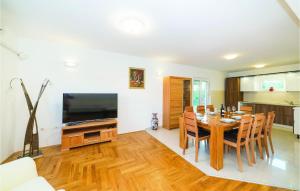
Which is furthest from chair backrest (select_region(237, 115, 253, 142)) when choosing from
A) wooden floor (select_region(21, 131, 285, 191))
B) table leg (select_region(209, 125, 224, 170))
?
wooden floor (select_region(21, 131, 285, 191))

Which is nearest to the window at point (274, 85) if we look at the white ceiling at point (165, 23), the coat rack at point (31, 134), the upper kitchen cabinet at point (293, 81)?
the upper kitchen cabinet at point (293, 81)

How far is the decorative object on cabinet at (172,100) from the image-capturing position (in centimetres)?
446

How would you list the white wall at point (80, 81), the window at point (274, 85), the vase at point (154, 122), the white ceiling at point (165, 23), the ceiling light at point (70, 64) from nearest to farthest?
the white ceiling at point (165, 23) → the white wall at point (80, 81) → the ceiling light at point (70, 64) → the vase at point (154, 122) → the window at point (274, 85)

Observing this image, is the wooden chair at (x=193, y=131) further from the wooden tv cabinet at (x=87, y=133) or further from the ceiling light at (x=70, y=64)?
the ceiling light at (x=70, y=64)

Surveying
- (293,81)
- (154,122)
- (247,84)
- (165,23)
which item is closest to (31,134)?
(154,122)

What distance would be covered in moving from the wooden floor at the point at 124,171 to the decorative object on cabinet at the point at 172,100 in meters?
1.59

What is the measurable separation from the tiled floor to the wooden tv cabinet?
4.84 feet

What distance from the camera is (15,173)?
1180mm

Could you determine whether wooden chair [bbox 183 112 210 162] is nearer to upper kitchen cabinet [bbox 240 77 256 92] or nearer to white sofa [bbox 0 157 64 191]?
white sofa [bbox 0 157 64 191]

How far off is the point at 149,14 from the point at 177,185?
8.11 ft

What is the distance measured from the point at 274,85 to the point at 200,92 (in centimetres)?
273

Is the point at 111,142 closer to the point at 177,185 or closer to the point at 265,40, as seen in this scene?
the point at 177,185

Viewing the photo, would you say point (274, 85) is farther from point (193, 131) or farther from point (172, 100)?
point (193, 131)

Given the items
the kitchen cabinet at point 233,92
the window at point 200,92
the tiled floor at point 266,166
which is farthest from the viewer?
the kitchen cabinet at point 233,92
